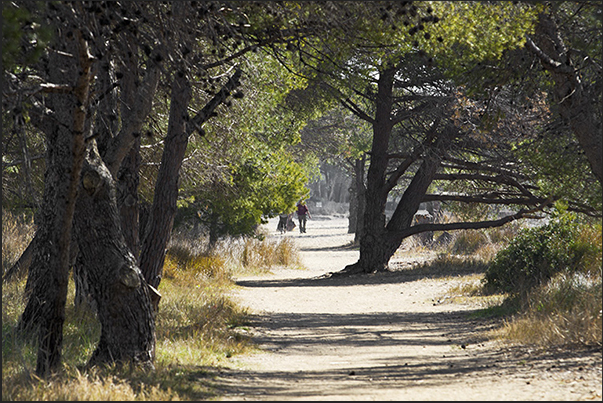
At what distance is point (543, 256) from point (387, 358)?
5.06 m

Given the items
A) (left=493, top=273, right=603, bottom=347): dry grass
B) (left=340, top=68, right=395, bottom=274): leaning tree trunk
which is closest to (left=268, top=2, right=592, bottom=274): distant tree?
(left=340, top=68, right=395, bottom=274): leaning tree trunk

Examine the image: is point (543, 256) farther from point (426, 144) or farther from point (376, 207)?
point (376, 207)

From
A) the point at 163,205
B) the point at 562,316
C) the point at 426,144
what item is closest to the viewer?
the point at 562,316

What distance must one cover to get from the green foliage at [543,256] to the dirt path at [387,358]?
1.05m

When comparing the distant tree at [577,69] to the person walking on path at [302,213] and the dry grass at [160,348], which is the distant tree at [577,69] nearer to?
the dry grass at [160,348]

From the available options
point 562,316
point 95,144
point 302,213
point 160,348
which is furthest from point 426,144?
point 302,213

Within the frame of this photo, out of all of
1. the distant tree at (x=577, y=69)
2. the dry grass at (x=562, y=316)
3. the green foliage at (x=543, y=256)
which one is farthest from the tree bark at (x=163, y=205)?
the green foliage at (x=543, y=256)

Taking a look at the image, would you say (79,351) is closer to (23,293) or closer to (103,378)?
(103,378)

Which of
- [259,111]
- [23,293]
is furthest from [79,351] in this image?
[259,111]

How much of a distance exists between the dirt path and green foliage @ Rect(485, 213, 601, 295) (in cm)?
105

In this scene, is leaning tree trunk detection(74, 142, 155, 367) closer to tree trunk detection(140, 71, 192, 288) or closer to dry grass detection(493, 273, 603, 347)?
tree trunk detection(140, 71, 192, 288)

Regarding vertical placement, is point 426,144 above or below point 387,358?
above

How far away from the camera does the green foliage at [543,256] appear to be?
11070mm

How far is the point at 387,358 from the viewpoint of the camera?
807 cm
